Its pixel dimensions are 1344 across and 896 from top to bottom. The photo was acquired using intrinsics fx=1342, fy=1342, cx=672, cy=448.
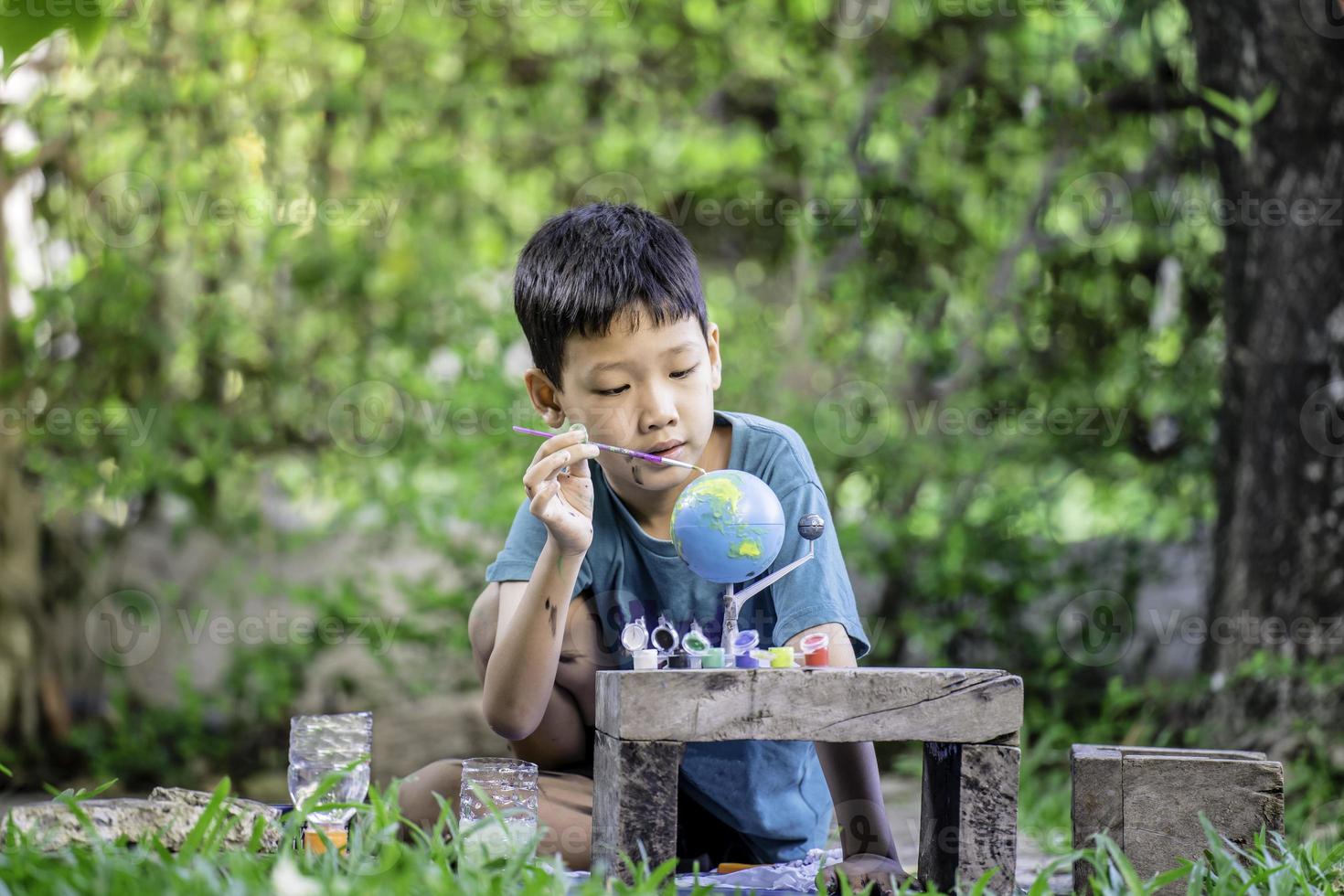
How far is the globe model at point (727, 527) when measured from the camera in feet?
6.99

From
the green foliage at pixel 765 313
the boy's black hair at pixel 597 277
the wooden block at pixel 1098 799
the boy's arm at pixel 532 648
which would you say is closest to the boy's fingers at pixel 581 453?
the boy's arm at pixel 532 648

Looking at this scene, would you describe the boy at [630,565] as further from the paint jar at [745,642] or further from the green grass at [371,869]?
the green grass at [371,869]

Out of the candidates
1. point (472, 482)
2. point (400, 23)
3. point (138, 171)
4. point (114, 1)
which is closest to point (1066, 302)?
point (472, 482)

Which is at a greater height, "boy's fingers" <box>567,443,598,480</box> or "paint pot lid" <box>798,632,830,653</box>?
"boy's fingers" <box>567,443,598,480</box>

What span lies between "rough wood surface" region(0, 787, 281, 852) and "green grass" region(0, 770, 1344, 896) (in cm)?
4

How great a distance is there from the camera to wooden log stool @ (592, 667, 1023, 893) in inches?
76.0

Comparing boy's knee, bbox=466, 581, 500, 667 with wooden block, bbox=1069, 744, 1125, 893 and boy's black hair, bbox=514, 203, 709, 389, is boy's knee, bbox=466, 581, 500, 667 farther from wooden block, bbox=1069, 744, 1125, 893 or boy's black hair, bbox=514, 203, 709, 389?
wooden block, bbox=1069, 744, 1125, 893

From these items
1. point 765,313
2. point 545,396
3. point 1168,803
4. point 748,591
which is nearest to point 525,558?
point 545,396

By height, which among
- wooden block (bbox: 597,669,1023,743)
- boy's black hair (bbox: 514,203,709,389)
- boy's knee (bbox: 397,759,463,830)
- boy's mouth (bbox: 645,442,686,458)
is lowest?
boy's knee (bbox: 397,759,463,830)

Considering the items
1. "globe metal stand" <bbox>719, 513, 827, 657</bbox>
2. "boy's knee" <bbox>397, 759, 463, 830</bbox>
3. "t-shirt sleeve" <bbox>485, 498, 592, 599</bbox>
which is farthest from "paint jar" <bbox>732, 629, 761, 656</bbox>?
"boy's knee" <bbox>397, 759, 463, 830</bbox>

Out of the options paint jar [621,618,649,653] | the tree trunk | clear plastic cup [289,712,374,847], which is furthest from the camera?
the tree trunk

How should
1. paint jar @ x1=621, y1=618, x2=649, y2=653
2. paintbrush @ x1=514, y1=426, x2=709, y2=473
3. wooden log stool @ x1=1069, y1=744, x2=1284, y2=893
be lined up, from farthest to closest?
paintbrush @ x1=514, y1=426, x2=709, y2=473
wooden log stool @ x1=1069, y1=744, x2=1284, y2=893
paint jar @ x1=621, y1=618, x2=649, y2=653

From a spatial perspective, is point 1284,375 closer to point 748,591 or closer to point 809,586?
point 809,586

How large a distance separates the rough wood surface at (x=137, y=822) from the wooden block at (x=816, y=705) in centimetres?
77
